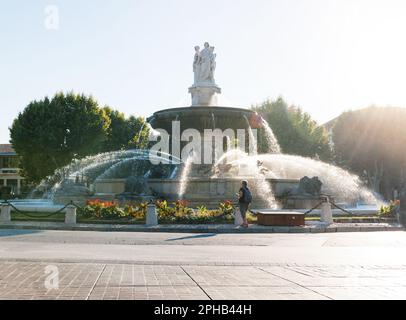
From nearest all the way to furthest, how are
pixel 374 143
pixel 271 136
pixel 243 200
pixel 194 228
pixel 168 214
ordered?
pixel 194 228
pixel 243 200
pixel 168 214
pixel 271 136
pixel 374 143

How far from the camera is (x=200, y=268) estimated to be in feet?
29.1

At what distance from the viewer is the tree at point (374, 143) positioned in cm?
5647

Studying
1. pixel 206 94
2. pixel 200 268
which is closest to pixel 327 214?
pixel 200 268

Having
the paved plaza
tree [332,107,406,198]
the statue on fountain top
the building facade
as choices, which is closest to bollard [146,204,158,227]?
the paved plaza

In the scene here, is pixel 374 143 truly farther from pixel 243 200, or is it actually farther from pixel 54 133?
pixel 243 200

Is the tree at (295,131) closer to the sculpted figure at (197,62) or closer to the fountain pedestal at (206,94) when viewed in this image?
the fountain pedestal at (206,94)

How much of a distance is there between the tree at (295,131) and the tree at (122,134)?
1406cm

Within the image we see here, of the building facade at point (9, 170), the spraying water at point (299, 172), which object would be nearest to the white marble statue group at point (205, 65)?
the spraying water at point (299, 172)

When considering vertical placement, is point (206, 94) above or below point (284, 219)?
above

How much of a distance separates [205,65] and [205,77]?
861 millimetres

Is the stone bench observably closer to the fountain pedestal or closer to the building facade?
the fountain pedestal

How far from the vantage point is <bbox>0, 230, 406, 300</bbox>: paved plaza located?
6586 mm

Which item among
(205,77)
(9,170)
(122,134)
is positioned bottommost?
(9,170)

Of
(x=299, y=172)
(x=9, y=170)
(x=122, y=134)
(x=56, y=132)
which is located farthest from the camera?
(x=9, y=170)
